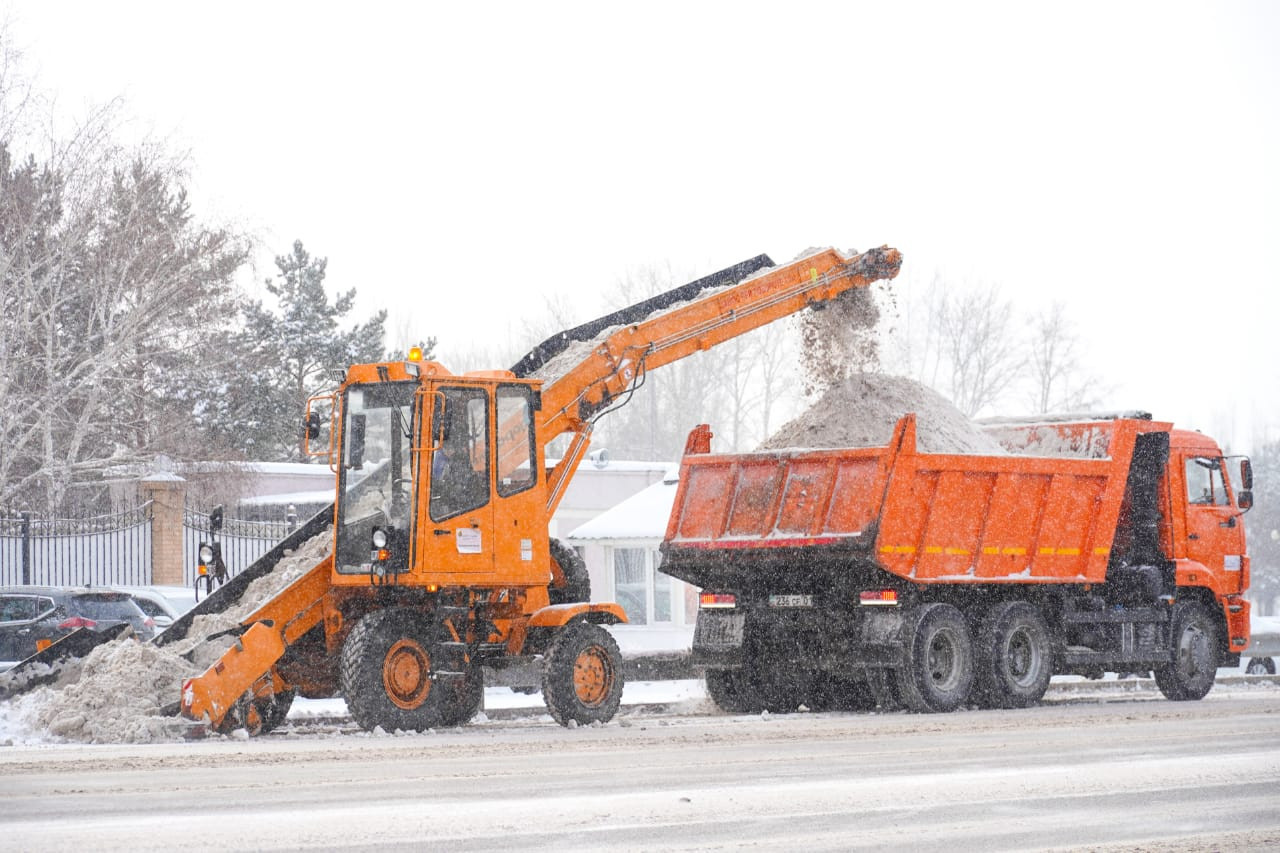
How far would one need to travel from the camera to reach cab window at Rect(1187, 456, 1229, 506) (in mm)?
20906

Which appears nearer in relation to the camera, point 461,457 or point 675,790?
point 675,790

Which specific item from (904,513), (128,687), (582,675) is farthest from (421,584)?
(904,513)

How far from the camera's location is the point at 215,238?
32875 millimetres

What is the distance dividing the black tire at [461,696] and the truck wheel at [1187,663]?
830 cm

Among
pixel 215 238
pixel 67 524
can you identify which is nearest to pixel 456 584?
pixel 67 524

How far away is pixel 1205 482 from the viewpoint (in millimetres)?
21141

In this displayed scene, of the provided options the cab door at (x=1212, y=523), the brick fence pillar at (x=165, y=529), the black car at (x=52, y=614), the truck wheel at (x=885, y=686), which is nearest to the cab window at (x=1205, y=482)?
the cab door at (x=1212, y=523)

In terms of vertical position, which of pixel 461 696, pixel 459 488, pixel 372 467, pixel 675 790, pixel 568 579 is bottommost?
pixel 675 790

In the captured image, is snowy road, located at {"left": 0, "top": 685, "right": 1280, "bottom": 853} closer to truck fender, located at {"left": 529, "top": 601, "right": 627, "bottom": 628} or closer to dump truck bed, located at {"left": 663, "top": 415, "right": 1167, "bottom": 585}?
truck fender, located at {"left": 529, "top": 601, "right": 627, "bottom": 628}

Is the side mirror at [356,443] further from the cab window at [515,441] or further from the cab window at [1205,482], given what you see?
the cab window at [1205,482]

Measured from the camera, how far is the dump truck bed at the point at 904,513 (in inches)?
670

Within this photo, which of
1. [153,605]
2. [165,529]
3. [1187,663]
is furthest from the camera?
[165,529]

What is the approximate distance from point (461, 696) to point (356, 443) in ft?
8.09

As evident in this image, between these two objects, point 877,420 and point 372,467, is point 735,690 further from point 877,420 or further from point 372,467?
point 372,467
